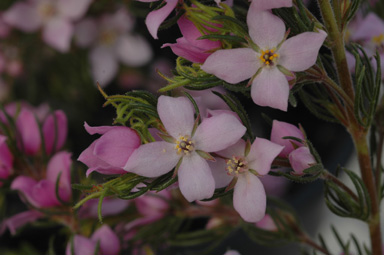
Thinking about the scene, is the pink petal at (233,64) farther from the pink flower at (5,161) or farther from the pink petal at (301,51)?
the pink flower at (5,161)

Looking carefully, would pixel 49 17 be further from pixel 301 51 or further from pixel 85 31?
pixel 301 51

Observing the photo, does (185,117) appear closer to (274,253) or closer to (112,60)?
(112,60)

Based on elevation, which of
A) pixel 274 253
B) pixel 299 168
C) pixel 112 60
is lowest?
pixel 274 253

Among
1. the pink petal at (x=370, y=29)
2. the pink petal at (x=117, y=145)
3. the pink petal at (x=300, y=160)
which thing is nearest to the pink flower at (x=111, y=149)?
the pink petal at (x=117, y=145)

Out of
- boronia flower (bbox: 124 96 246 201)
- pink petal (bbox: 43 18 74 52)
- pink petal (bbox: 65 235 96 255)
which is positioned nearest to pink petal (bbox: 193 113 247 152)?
boronia flower (bbox: 124 96 246 201)

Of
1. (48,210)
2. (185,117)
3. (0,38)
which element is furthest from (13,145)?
(0,38)
